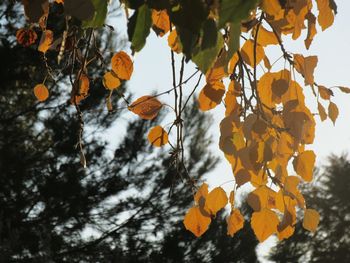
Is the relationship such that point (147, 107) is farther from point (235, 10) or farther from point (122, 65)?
point (235, 10)

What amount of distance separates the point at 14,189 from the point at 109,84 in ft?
15.7

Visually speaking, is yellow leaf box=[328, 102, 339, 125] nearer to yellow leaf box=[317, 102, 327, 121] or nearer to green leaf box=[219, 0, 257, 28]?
yellow leaf box=[317, 102, 327, 121]

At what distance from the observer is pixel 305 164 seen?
2.51ft

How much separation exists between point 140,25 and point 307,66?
305 mm

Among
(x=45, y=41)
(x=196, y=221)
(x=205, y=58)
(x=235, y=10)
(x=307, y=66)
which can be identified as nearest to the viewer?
(x=235, y=10)

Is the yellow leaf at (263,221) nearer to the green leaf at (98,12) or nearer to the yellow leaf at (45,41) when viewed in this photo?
the green leaf at (98,12)

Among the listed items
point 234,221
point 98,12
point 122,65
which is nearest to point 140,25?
point 98,12

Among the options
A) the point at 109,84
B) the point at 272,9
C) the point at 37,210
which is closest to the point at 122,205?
the point at 37,210

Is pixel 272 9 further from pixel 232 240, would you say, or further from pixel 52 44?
pixel 232 240

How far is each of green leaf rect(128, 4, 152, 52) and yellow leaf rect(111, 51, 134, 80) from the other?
0.33 m

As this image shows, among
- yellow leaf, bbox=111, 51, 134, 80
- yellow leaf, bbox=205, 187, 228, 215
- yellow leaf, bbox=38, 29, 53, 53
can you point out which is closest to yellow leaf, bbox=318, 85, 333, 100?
yellow leaf, bbox=205, 187, 228, 215

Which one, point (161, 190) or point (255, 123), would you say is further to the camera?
point (161, 190)

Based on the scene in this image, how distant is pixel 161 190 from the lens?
21.3ft

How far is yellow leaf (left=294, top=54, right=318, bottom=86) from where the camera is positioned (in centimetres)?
73
